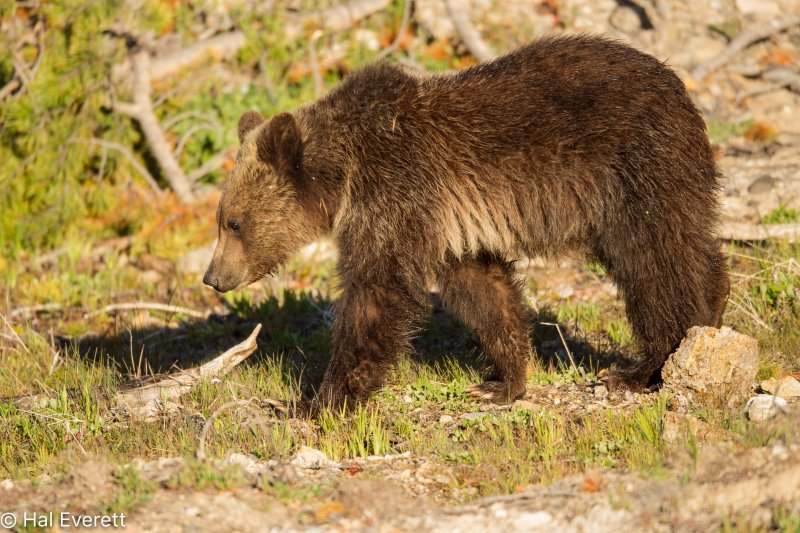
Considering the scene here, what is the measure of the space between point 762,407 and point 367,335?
2.11 meters

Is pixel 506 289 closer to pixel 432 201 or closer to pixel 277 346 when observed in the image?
pixel 432 201

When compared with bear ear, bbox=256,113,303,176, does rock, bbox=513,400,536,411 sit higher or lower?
lower

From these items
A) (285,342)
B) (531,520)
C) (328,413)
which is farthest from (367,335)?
(285,342)

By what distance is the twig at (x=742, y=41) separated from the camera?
36.3ft

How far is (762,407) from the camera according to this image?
15.7ft

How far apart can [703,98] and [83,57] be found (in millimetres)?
6905

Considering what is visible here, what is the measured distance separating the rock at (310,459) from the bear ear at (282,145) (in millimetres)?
1730

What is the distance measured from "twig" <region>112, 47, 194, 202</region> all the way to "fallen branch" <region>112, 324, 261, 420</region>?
15.9 ft

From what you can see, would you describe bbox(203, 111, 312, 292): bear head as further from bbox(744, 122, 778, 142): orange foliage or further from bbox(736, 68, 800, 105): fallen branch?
bbox(736, 68, 800, 105): fallen branch

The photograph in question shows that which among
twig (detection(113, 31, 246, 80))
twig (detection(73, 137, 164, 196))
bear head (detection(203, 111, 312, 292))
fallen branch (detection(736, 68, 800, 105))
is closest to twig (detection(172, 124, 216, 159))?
twig (detection(73, 137, 164, 196))

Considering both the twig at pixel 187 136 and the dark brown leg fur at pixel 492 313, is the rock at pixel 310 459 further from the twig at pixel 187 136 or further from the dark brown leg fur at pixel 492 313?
the twig at pixel 187 136

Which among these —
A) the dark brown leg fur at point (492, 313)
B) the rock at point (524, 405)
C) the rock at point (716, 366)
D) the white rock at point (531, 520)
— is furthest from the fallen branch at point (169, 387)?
the rock at point (716, 366)

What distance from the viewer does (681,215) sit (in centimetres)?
515

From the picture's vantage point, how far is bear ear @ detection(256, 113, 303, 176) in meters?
5.57
